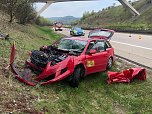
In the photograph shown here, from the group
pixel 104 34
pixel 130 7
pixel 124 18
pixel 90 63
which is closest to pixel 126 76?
pixel 90 63

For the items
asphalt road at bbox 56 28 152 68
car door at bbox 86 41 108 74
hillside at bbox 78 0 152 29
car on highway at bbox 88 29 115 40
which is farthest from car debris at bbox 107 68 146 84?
hillside at bbox 78 0 152 29

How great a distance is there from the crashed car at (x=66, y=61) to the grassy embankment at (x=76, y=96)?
11.3 inches

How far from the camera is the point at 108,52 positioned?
13.4 m

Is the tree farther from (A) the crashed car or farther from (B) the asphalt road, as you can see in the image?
(A) the crashed car

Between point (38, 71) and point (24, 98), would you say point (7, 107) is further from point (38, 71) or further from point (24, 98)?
point (38, 71)

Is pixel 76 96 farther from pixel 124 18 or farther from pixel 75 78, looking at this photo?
pixel 124 18

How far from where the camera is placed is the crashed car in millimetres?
9930

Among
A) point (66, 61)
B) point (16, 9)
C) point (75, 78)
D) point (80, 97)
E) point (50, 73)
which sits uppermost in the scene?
point (16, 9)

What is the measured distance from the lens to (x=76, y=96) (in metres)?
9.68

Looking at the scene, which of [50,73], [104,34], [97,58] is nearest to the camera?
[50,73]

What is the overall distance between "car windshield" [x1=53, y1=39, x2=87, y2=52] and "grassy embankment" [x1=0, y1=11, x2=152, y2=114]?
103 centimetres

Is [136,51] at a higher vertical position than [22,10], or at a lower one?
lower

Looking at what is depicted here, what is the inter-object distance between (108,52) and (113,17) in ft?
301

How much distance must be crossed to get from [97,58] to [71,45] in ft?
3.05
